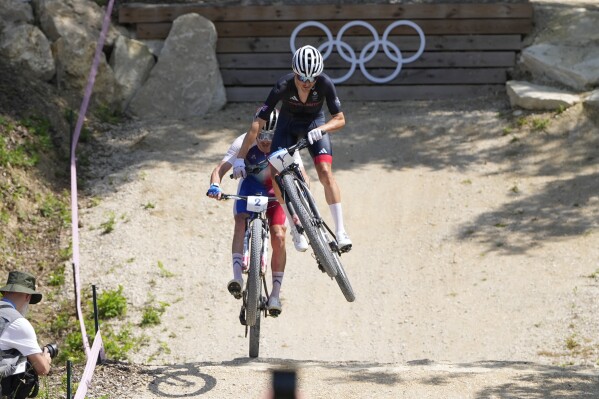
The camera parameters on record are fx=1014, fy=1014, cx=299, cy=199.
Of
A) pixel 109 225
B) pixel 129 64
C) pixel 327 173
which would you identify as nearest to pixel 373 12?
pixel 129 64

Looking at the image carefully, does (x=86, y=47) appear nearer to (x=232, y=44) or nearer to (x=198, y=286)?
(x=232, y=44)

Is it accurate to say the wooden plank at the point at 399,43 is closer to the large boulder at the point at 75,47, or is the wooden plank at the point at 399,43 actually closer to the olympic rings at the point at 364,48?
the olympic rings at the point at 364,48

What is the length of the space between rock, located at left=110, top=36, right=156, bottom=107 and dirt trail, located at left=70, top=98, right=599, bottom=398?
3.01 feet

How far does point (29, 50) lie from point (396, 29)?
21.8ft

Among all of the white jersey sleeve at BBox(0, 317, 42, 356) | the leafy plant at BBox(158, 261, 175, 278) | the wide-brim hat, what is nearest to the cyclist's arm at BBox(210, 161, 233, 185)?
the wide-brim hat

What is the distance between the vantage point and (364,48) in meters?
18.9

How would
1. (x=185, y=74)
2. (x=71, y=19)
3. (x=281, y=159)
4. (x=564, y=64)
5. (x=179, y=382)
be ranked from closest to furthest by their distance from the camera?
1. (x=179, y=382)
2. (x=281, y=159)
3. (x=564, y=64)
4. (x=71, y=19)
5. (x=185, y=74)

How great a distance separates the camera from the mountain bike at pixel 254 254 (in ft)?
31.1

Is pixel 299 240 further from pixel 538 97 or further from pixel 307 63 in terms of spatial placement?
pixel 538 97

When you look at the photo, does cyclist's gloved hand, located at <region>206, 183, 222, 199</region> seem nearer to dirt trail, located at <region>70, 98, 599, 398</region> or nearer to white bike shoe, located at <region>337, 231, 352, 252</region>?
white bike shoe, located at <region>337, 231, 352, 252</region>

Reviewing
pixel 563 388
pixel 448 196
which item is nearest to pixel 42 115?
pixel 448 196

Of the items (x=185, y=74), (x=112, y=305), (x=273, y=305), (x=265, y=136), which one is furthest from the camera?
(x=185, y=74)

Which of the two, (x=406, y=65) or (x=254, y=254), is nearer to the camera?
(x=254, y=254)

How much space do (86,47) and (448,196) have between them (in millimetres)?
7077
